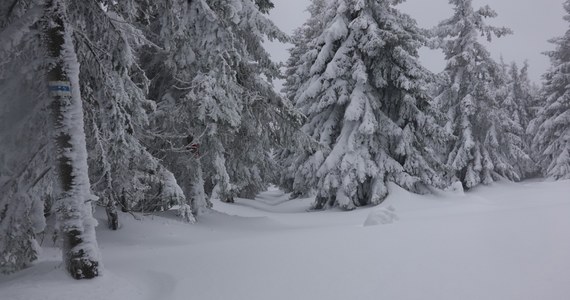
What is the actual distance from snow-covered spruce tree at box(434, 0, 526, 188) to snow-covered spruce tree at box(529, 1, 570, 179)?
544cm

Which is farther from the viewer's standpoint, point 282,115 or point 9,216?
point 282,115

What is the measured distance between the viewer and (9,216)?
5559 mm

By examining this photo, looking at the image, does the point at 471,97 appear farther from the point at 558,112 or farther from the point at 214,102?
the point at 214,102

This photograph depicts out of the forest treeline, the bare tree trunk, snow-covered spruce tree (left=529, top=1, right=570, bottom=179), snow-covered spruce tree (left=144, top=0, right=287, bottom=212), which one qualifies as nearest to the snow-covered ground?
the bare tree trunk

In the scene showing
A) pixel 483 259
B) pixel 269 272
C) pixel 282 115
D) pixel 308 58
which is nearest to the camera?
pixel 483 259

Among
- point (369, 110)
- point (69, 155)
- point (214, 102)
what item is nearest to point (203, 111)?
point (214, 102)

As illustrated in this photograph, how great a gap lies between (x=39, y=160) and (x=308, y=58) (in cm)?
1557

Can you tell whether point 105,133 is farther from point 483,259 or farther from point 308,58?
point 308,58

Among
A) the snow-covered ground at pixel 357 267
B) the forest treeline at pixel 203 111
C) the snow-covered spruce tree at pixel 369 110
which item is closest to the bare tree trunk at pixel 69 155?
the forest treeline at pixel 203 111

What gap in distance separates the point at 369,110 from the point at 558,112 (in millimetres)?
21568

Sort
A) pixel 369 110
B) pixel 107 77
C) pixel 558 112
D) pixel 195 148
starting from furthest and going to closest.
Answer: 1. pixel 558 112
2. pixel 369 110
3. pixel 195 148
4. pixel 107 77

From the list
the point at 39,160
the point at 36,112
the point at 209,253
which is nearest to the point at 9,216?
the point at 39,160

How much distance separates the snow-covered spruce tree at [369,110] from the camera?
16.4 m

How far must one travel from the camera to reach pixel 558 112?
97.5ft
